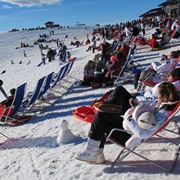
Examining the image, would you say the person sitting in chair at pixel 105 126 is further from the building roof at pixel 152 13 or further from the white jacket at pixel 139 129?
the building roof at pixel 152 13

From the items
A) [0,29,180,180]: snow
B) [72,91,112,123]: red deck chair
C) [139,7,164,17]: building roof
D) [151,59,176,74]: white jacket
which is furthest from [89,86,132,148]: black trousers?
[139,7,164,17]: building roof

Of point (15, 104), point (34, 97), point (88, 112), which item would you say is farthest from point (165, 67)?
point (15, 104)

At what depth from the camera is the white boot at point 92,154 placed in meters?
4.65

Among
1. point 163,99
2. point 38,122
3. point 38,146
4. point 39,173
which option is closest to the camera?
point 163,99

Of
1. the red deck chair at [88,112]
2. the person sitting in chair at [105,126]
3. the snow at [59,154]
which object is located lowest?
the snow at [59,154]

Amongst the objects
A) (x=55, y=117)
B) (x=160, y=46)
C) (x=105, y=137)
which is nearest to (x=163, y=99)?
(x=105, y=137)

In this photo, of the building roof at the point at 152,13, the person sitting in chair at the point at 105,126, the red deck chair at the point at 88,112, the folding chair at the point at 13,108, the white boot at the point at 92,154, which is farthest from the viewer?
the building roof at the point at 152,13

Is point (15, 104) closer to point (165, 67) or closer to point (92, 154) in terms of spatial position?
point (165, 67)

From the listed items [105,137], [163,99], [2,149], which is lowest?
[2,149]

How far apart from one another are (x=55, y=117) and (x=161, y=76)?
2.36m

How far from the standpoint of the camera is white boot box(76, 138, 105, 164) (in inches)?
183

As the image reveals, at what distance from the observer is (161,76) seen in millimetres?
7887

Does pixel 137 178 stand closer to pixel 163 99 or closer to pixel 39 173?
pixel 163 99

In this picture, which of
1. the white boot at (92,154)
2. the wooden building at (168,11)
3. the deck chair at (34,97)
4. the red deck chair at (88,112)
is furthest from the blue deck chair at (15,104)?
the wooden building at (168,11)
